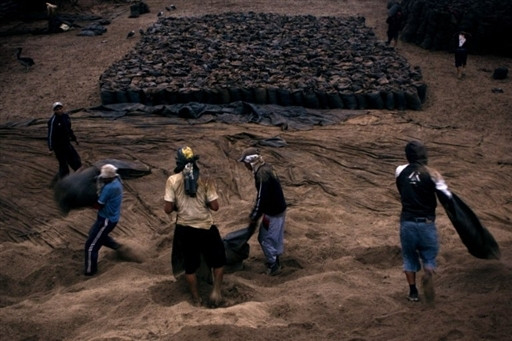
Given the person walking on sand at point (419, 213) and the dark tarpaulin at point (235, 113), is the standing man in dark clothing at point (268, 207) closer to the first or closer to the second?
the person walking on sand at point (419, 213)

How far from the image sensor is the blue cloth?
22.2 ft

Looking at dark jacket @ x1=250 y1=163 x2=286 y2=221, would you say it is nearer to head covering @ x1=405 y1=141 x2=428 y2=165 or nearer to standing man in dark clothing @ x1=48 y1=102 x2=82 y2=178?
head covering @ x1=405 y1=141 x2=428 y2=165

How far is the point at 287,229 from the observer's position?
791 cm

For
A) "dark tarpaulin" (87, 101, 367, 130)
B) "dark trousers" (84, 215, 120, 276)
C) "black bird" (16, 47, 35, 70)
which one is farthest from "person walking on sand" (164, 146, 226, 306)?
"black bird" (16, 47, 35, 70)

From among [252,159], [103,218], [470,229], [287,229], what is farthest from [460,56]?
[103,218]

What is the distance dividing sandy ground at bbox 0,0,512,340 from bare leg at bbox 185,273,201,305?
0.28 feet

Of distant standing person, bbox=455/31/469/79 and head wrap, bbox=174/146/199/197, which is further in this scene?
distant standing person, bbox=455/31/469/79

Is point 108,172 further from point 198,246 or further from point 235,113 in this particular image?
point 235,113

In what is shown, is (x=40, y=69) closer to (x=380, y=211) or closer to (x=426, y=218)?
(x=380, y=211)

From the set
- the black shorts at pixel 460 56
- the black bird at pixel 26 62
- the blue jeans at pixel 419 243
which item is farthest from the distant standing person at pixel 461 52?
the black bird at pixel 26 62

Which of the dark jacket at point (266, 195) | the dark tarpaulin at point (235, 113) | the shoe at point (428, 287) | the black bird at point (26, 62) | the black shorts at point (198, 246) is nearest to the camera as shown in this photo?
the shoe at point (428, 287)

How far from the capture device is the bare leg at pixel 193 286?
5.95 metres

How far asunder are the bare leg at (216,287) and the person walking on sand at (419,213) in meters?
1.80

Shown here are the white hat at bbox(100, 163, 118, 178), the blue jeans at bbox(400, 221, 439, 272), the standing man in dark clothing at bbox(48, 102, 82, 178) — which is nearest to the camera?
the blue jeans at bbox(400, 221, 439, 272)
